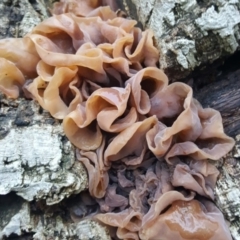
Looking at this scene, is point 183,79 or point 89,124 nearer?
point 89,124

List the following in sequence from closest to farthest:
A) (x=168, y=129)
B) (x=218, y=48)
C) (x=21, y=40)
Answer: (x=168, y=129) → (x=218, y=48) → (x=21, y=40)

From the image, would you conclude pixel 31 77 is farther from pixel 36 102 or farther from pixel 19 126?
pixel 19 126

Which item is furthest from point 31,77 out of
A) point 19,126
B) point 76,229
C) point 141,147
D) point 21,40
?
point 76,229

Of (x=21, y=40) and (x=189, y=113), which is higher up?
(x=189, y=113)

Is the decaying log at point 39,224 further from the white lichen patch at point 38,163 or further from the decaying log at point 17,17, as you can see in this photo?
the decaying log at point 17,17

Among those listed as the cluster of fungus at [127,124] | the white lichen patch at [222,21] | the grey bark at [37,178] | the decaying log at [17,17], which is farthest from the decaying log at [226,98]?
the decaying log at [17,17]

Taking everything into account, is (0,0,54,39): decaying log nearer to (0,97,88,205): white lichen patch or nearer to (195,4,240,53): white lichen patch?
(0,97,88,205): white lichen patch

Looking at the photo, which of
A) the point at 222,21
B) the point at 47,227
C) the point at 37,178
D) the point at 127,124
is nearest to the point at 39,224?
the point at 47,227
